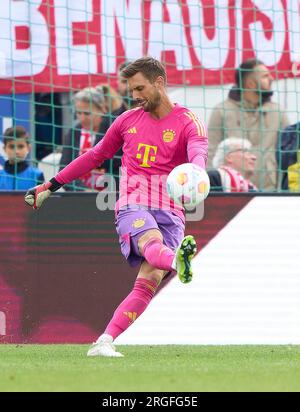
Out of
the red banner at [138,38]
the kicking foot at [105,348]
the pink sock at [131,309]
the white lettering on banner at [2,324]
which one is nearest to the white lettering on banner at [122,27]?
the red banner at [138,38]

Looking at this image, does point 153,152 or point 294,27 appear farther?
point 294,27

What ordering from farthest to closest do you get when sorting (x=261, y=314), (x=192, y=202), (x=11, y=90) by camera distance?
1. (x=11, y=90)
2. (x=261, y=314)
3. (x=192, y=202)

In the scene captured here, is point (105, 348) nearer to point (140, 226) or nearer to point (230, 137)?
point (140, 226)

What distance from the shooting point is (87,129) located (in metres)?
11.1

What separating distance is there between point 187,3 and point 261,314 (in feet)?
9.85

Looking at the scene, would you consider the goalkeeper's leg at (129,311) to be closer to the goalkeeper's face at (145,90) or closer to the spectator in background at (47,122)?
the goalkeeper's face at (145,90)

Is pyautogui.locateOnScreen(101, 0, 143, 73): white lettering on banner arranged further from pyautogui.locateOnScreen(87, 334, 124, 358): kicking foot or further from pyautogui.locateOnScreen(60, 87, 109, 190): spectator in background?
pyautogui.locateOnScreen(87, 334, 124, 358): kicking foot

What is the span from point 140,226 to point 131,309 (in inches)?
22.1

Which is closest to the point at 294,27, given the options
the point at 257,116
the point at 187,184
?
the point at 257,116

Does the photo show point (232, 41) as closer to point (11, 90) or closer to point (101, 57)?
point (101, 57)
